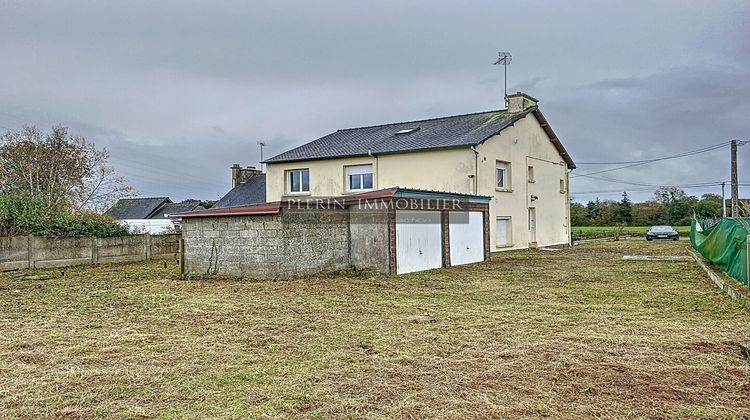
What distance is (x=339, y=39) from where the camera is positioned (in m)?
16.1

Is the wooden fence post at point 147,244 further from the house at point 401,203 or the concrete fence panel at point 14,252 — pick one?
the house at point 401,203

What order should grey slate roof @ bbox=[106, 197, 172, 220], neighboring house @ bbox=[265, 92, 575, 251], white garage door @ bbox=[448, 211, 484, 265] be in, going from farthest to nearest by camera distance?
grey slate roof @ bbox=[106, 197, 172, 220]
neighboring house @ bbox=[265, 92, 575, 251]
white garage door @ bbox=[448, 211, 484, 265]

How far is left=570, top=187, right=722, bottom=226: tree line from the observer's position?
180 ft

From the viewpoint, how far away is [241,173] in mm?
37438

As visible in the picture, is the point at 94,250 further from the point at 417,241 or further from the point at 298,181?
the point at 417,241

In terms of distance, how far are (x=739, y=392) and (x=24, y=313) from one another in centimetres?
1021

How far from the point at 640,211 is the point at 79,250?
54936mm

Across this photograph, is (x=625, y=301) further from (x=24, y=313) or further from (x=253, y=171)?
(x=253, y=171)

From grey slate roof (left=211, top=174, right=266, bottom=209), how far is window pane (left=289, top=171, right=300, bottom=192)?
490 centimetres

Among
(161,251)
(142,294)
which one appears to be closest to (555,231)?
(161,251)

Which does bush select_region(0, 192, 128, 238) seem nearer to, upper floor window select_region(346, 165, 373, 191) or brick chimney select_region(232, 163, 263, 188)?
upper floor window select_region(346, 165, 373, 191)

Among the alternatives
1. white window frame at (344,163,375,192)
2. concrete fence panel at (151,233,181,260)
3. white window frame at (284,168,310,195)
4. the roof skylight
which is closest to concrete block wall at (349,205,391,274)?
white window frame at (344,163,375,192)

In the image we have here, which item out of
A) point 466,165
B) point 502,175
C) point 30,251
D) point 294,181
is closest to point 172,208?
point 294,181

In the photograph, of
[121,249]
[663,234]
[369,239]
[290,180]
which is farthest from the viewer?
[663,234]
